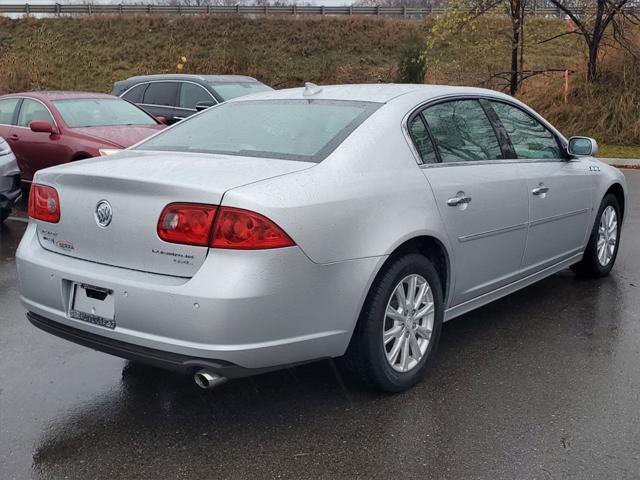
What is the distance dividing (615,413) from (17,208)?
27.4ft

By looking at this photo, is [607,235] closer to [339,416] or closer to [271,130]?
[271,130]

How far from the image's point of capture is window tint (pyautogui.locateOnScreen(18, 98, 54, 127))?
31.6 feet

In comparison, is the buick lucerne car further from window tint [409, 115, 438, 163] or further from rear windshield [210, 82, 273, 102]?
rear windshield [210, 82, 273, 102]

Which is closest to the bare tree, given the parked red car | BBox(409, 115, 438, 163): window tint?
the parked red car

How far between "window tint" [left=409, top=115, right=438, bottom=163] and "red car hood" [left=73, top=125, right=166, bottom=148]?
5.46m

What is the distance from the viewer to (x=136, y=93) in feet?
46.0

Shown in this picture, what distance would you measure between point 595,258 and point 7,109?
824cm

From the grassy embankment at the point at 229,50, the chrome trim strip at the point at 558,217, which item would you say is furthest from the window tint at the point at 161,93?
the grassy embankment at the point at 229,50

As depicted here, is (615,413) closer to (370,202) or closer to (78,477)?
(370,202)

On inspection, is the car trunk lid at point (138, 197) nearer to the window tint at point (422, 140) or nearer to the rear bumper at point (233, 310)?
the rear bumper at point (233, 310)

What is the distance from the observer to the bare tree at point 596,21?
61.2 ft

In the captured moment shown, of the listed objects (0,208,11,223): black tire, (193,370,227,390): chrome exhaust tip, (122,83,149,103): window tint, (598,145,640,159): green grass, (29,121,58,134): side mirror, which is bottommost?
(0,208,11,223): black tire

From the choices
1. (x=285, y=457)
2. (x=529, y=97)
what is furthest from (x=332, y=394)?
(x=529, y=97)

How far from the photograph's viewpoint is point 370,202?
3.50 m
